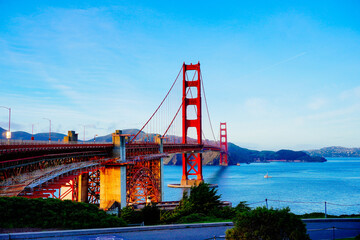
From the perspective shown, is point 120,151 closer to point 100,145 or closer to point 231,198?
point 100,145

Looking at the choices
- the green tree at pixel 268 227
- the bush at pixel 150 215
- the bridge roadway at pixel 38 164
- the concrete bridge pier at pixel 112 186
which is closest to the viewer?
the green tree at pixel 268 227

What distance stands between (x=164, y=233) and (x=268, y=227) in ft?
12.2

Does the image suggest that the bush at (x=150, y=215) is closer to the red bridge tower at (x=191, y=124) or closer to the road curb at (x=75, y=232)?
the road curb at (x=75, y=232)

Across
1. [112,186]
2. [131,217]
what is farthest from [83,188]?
[131,217]

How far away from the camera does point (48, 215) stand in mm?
11195

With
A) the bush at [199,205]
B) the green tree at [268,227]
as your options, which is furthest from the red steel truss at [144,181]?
the green tree at [268,227]

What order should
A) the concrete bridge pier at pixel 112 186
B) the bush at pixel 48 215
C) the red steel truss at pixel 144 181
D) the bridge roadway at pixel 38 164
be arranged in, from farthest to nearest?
1. the red steel truss at pixel 144 181
2. the concrete bridge pier at pixel 112 186
3. the bridge roadway at pixel 38 164
4. the bush at pixel 48 215

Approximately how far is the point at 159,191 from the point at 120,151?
1498cm

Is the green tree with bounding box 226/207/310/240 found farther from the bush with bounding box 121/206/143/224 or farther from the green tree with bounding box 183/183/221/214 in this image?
the bush with bounding box 121/206/143/224

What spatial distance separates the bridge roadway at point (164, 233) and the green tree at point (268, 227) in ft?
2.68

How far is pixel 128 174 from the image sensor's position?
29484mm

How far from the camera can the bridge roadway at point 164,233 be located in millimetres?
9852

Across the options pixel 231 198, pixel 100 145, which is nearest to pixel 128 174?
pixel 100 145

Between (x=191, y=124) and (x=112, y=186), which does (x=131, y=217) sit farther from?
(x=191, y=124)
